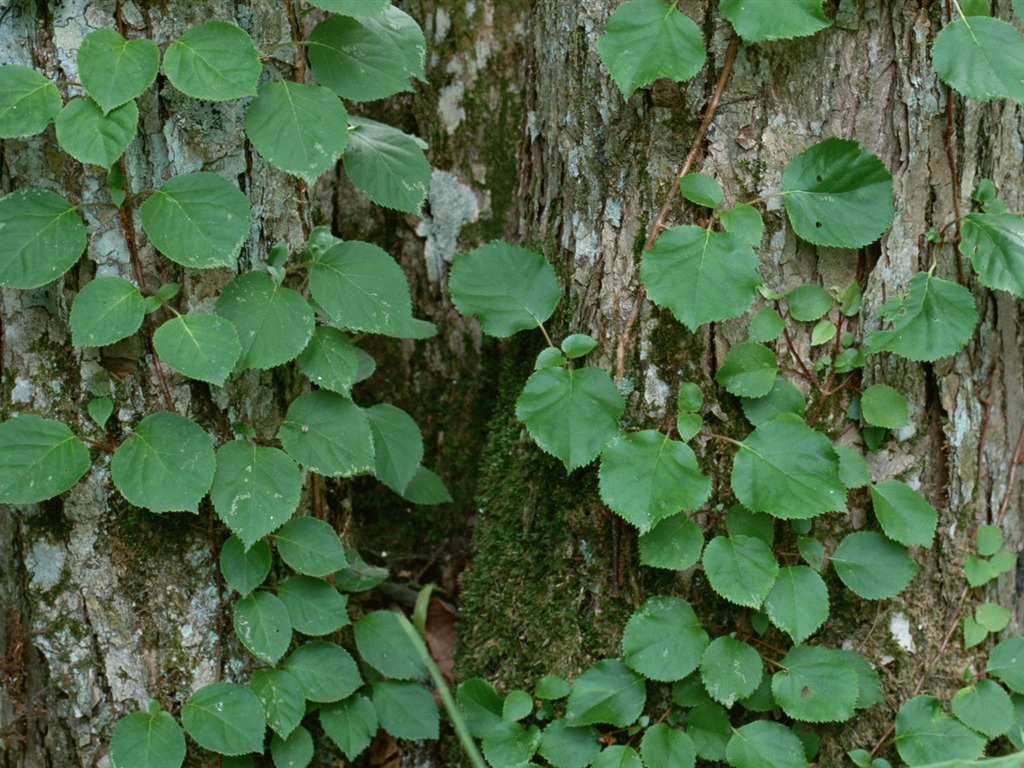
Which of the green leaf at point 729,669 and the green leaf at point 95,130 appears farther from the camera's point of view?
the green leaf at point 729,669

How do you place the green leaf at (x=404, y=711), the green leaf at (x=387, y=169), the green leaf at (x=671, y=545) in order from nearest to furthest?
the green leaf at (x=671, y=545) → the green leaf at (x=387, y=169) → the green leaf at (x=404, y=711)

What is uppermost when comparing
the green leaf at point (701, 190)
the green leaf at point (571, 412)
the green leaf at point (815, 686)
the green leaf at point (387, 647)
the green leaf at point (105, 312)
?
the green leaf at point (701, 190)

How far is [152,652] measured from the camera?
1915 mm

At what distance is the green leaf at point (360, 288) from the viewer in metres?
1.82

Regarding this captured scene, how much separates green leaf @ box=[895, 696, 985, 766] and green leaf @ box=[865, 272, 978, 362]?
747mm

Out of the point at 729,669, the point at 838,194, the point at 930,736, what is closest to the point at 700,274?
the point at 838,194

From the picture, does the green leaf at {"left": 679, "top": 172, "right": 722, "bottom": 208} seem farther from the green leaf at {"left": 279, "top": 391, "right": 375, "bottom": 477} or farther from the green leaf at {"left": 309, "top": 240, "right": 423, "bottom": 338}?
the green leaf at {"left": 279, "top": 391, "right": 375, "bottom": 477}

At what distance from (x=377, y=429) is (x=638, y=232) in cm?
75

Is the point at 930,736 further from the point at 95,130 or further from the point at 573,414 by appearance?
Answer: the point at 95,130

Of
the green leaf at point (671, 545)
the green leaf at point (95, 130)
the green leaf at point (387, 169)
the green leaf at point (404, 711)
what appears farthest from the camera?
the green leaf at point (404, 711)

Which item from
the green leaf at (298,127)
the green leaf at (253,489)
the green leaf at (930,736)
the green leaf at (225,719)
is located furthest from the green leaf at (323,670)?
the green leaf at (930,736)

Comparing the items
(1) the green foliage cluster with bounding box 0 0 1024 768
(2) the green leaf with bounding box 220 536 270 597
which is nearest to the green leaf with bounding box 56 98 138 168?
(1) the green foliage cluster with bounding box 0 0 1024 768

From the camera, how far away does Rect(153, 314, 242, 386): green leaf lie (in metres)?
1.67

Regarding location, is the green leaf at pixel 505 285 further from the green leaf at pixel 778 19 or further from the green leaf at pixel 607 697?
the green leaf at pixel 607 697
